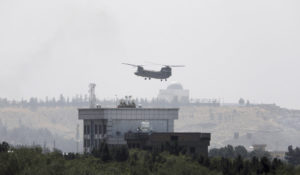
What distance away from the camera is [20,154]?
17625 centimetres

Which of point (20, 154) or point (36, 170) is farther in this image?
point (20, 154)

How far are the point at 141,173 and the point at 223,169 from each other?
12.3m

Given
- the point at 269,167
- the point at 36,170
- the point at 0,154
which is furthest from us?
the point at 0,154

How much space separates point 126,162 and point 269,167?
111 feet

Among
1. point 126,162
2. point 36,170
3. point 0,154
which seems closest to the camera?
point 36,170

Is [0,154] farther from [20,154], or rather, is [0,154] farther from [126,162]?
[126,162]

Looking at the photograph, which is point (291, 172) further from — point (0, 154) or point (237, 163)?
point (0, 154)

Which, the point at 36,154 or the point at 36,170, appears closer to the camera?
the point at 36,170

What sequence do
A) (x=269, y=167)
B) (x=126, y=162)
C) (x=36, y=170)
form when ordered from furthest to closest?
(x=126, y=162) < (x=269, y=167) < (x=36, y=170)

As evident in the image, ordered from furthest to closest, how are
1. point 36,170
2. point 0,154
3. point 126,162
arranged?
point 126,162
point 0,154
point 36,170

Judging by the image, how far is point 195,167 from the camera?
17438cm

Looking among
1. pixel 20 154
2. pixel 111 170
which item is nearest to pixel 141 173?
pixel 111 170

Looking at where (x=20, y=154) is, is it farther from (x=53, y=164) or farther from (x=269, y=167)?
(x=269, y=167)

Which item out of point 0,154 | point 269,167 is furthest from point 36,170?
point 269,167
